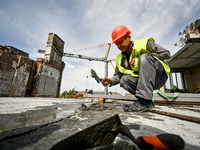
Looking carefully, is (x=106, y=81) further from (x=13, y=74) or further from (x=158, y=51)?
(x=13, y=74)

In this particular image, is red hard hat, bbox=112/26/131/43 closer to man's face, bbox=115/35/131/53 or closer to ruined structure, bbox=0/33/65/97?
man's face, bbox=115/35/131/53

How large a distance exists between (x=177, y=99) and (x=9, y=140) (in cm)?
269

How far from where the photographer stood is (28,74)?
4.96 metres

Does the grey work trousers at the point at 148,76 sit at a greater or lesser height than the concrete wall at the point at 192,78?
lesser

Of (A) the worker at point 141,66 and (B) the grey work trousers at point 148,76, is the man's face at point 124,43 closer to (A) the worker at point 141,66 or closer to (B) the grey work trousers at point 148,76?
(A) the worker at point 141,66

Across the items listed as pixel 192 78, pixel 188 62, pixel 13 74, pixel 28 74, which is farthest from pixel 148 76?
pixel 192 78

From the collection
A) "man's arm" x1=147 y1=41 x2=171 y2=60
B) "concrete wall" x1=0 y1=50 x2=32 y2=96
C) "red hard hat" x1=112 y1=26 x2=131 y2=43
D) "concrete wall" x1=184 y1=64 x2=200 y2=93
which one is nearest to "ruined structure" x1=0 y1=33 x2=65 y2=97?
"concrete wall" x1=0 y1=50 x2=32 y2=96

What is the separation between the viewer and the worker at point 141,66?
5.04 ft

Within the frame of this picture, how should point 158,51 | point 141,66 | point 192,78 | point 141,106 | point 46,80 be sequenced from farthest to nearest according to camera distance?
point 192,78 → point 46,80 → point 158,51 → point 141,66 → point 141,106

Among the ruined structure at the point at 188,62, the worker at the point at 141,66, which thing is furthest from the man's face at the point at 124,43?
the ruined structure at the point at 188,62

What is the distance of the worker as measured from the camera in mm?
1536

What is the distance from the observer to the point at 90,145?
1.49 feet

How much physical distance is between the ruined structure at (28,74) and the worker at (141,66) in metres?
3.98

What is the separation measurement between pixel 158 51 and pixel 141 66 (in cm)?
40
